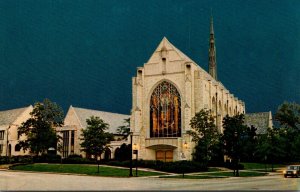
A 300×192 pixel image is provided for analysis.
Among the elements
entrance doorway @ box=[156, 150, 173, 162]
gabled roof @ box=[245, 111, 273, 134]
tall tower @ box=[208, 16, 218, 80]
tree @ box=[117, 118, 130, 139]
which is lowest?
entrance doorway @ box=[156, 150, 173, 162]

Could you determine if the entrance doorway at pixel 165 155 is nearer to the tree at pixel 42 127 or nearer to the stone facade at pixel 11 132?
the tree at pixel 42 127

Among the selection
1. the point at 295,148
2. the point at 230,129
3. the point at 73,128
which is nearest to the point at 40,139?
the point at 73,128

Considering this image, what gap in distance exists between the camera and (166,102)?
228 ft

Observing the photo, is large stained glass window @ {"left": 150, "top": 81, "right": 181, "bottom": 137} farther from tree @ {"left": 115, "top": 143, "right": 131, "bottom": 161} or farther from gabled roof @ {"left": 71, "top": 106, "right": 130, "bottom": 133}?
gabled roof @ {"left": 71, "top": 106, "right": 130, "bottom": 133}

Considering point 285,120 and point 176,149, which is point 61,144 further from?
point 285,120

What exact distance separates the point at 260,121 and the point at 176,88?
171 feet

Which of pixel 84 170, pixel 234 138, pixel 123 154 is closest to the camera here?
pixel 84 170

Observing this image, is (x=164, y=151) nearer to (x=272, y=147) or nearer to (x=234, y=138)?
(x=272, y=147)

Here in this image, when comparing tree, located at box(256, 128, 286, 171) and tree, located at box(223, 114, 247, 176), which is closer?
tree, located at box(223, 114, 247, 176)

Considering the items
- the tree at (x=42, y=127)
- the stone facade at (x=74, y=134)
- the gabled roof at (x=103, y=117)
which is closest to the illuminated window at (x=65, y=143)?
the stone facade at (x=74, y=134)

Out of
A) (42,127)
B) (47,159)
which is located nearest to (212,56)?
(42,127)

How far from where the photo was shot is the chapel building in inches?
2633

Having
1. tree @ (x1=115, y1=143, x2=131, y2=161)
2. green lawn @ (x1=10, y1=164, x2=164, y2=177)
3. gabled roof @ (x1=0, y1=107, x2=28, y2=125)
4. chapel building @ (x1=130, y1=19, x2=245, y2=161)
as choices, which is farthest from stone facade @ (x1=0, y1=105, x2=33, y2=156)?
green lawn @ (x1=10, y1=164, x2=164, y2=177)

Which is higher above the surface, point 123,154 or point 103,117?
point 103,117
